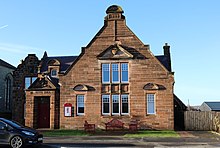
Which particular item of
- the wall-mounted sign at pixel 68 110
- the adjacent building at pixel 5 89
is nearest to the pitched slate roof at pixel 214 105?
the adjacent building at pixel 5 89

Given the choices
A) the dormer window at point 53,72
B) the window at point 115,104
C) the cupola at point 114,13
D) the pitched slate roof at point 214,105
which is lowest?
the pitched slate roof at point 214,105

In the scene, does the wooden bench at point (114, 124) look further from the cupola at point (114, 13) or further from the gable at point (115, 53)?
the cupola at point (114, 13)

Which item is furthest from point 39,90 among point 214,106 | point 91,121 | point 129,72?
point 214,106

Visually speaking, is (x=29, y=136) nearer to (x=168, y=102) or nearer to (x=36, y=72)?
(x=168, y=102)

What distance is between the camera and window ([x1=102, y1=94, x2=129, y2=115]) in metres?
29.6

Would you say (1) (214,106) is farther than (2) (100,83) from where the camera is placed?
Yes

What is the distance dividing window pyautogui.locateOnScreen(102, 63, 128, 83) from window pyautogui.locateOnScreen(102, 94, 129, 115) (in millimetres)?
1522

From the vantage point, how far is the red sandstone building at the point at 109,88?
2898 cm

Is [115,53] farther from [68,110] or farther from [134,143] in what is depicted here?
[134,143]

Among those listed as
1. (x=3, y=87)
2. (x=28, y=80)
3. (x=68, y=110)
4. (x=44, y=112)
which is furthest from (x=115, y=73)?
(x=3, y=87)

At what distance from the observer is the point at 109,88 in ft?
98.1

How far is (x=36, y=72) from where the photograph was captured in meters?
36.9

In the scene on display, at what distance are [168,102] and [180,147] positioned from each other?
39.0 ft

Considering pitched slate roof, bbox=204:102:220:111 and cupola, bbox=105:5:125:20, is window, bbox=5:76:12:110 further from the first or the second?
pitched slate roof, bbox=204:102:220:111
